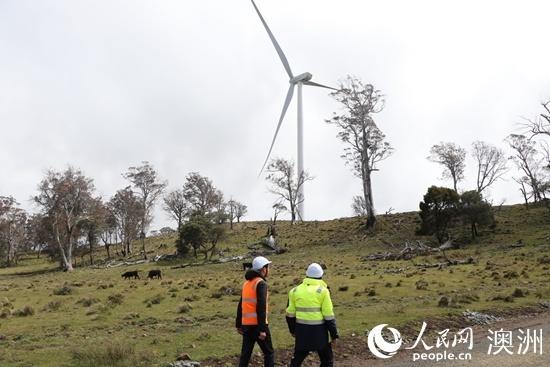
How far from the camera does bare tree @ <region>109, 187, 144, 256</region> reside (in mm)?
73875

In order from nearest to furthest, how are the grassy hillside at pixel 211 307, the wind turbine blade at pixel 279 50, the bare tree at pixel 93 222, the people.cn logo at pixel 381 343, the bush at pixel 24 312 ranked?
the people.cn logo at pixel 381 343, the grassy hillside at pixel 211 307, the bush at pixel 24 312, the wind turbine blade at pixel 279 50, the bare tree at pixel 93 222

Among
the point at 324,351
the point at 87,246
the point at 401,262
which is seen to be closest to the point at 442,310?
the point at 324,351

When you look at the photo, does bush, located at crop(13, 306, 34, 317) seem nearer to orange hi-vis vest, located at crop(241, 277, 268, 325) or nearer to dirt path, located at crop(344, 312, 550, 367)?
dirt path, located at crop(344, 312, 550, 367)

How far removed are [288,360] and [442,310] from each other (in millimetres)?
7353

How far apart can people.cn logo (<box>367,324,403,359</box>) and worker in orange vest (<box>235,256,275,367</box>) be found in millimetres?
4376

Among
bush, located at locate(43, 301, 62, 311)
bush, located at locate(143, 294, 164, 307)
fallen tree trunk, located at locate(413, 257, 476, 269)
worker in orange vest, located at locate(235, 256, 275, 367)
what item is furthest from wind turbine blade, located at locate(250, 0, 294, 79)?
worker in orange vest, located at locate(235, 256, 275, 367)

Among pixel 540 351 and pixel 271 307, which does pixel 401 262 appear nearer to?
pixel 271 307

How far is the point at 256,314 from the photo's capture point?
28.4 feet

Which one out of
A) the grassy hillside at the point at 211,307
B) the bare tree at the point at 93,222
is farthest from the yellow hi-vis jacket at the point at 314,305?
the bare tree at the point at 93,222

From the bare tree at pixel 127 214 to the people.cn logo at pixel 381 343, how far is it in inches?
2483

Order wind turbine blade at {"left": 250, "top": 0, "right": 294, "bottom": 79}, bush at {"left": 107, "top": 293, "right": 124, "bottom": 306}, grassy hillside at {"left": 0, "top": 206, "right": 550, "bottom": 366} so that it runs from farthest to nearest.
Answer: wind turbine blade at {"left": 250, "top": 0, "right": 294, "bottom": 79} < bush at {"left": 107, "top": 293, "right": 124, "bottom": 306} < grassy hillside at {"left": 0, "top": 206, "right": 550, "bottom": 366}

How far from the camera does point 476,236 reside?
49.2 meters

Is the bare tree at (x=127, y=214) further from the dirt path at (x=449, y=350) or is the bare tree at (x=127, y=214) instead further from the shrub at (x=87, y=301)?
the dirt path at (x=449, y=350)

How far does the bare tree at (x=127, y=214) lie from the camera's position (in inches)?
2908
